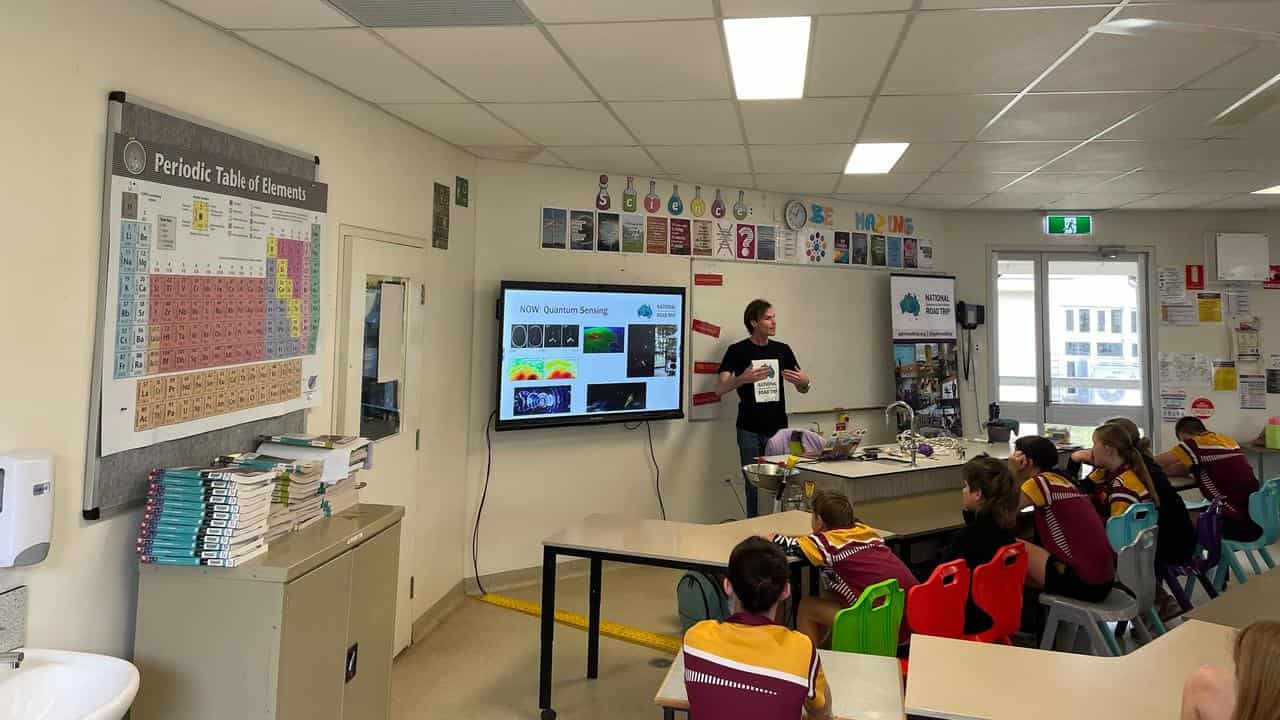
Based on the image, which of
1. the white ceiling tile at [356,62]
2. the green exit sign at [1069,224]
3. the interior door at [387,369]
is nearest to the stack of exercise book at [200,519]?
the interior door at [387,369]

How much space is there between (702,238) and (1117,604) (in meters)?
3.46

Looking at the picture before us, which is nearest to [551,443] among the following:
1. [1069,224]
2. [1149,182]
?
[1149,182]

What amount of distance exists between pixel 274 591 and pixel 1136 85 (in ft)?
12.8

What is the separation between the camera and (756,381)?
17.7 feet

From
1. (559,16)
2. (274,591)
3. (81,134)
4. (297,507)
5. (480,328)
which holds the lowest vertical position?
(274,591)

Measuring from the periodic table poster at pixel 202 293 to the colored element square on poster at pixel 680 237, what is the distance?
2.88 m

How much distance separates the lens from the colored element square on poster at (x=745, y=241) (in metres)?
5.88

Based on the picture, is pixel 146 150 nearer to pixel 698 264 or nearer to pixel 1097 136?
pixel 698 264

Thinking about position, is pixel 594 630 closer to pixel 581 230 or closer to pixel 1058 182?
pixel 581 230

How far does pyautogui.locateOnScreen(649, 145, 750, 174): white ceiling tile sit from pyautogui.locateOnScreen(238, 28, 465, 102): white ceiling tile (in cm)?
149

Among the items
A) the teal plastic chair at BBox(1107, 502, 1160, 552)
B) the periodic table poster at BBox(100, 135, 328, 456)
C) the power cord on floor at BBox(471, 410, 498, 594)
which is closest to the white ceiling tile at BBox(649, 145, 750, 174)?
the power cord on floor at BBox(471, 410, 498, 594)

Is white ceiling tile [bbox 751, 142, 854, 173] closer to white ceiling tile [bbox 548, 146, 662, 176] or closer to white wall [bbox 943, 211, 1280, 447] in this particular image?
white ceiling tile [bbox 548, 146, 662, 176]

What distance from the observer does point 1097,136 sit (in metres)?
4.29

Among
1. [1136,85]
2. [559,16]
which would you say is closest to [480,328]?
[559,16]
